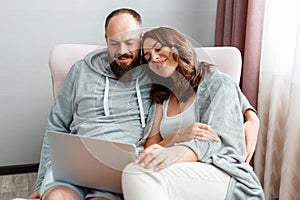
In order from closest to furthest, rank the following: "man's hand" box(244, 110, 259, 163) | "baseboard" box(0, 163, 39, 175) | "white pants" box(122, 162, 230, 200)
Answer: "white pants" box(122, 162, 230, 200), "man's hand" box(244, 110, 259, 163), "baseboard" box(0, 163, 39, 175)

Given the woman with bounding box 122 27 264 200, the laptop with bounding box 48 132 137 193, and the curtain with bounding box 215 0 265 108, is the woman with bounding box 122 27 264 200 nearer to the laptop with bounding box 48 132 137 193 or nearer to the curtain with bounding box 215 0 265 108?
the laptop with bounding box 48 132 137 193

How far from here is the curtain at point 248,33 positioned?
85.7 inches

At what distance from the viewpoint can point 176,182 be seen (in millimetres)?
1312

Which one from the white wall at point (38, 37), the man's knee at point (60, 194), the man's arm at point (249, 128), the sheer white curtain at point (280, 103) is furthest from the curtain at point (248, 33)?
the man's knee at point (60, 194)

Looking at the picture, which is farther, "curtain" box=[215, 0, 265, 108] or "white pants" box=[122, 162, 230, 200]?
"curtain" box=[215, 0, 265, 108]

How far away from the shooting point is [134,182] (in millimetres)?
1293

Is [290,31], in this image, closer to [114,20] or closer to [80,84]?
[114,20]

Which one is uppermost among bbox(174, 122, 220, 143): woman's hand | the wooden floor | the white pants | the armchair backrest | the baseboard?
the armchair backrest

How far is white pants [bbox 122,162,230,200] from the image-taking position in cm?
129

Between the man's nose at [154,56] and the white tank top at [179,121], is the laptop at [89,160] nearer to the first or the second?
the white tank top at [179,121]

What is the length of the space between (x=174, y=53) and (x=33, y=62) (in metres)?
1.25

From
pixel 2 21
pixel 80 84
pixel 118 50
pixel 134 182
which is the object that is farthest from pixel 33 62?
pixel 134 182

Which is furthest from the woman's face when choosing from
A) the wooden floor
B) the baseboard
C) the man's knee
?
the baseboard

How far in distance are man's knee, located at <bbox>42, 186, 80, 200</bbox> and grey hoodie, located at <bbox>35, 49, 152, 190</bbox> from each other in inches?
8.8
